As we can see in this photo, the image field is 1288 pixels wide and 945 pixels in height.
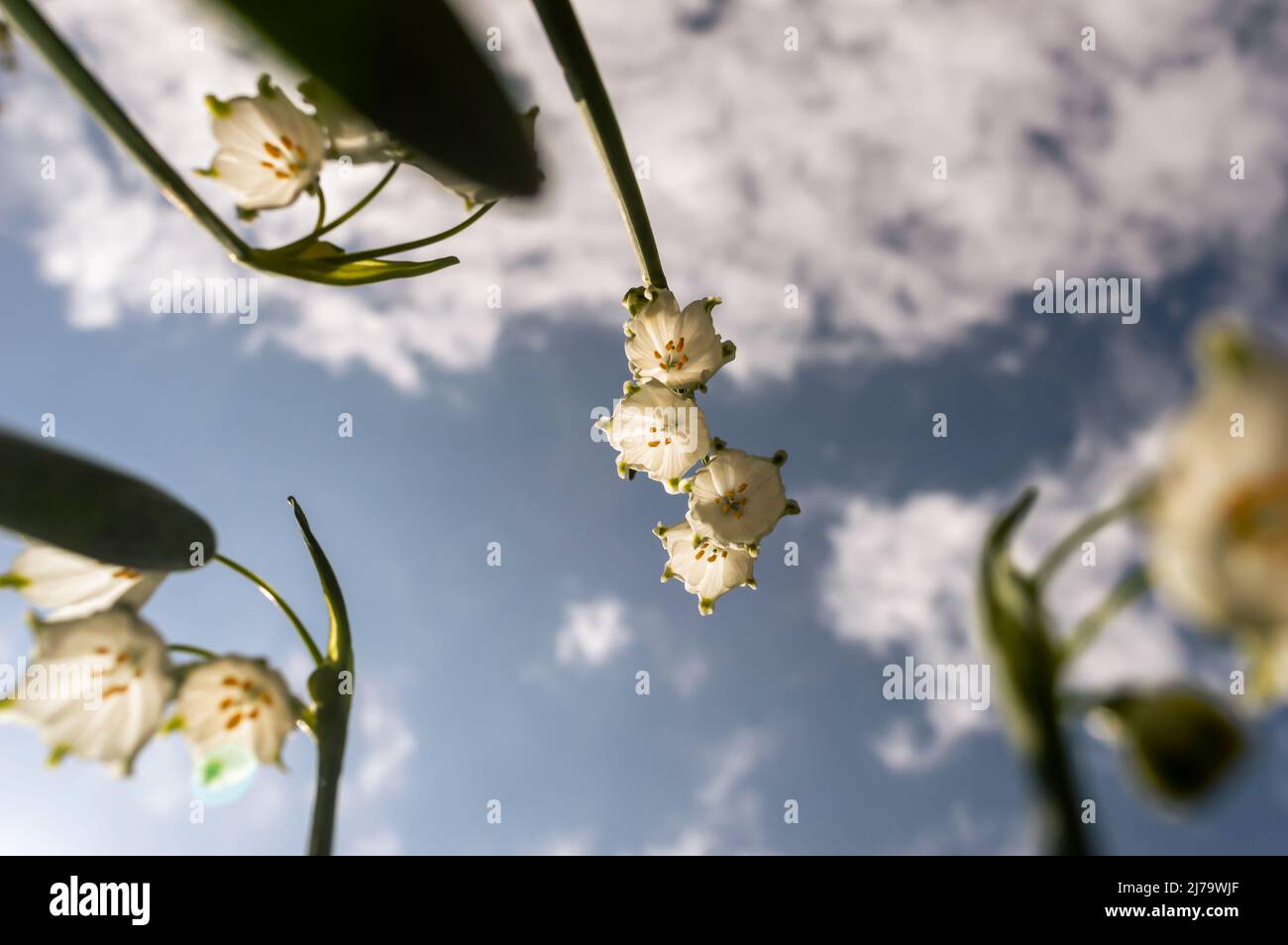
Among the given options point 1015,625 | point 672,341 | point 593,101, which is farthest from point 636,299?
point 1015,625

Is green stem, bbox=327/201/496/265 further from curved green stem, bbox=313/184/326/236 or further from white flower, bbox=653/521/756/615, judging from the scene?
white flower, bbox=653/521/756/615

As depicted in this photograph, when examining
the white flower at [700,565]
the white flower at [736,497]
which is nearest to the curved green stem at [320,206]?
the white flower at [736,497]

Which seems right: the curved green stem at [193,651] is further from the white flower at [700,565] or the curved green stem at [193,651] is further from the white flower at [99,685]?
the white flower at [700,565]

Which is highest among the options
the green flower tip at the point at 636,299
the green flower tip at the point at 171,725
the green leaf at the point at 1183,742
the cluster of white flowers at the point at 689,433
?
the green flower tip at the point at 636,299

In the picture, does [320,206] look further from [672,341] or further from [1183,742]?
[1183,742]

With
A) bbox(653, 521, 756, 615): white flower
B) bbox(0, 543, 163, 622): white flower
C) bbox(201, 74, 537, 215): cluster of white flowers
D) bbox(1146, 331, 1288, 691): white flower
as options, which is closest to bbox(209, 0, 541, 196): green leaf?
bbox(201, 74, 537, 215): cluster of white flowers
